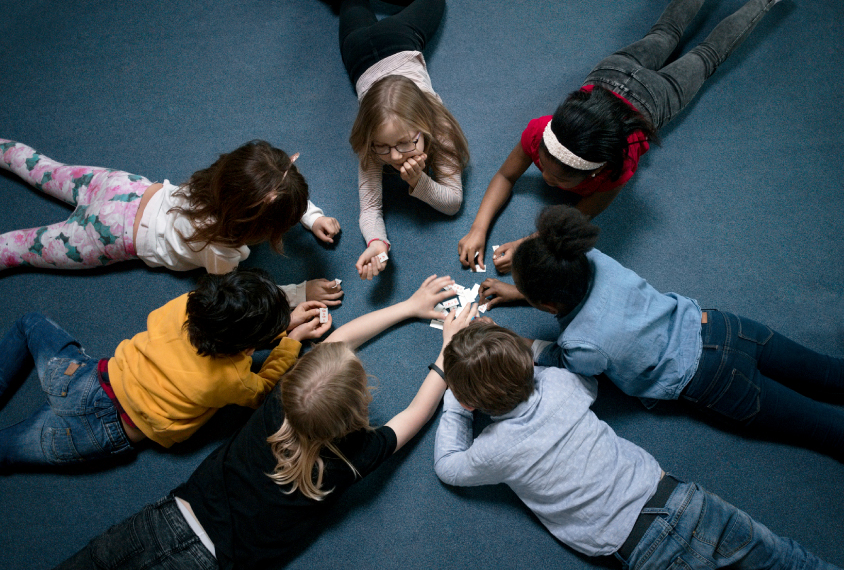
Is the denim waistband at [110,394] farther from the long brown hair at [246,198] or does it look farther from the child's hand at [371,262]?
the child's hand at [371,262]

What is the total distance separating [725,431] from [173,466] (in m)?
2.02

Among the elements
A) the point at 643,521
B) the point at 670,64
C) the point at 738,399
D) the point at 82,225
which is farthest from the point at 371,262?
the point at 670,64

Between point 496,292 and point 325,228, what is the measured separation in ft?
2.46

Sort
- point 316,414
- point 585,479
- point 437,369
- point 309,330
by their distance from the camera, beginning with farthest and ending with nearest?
1. point 309,330
2. point 437,369
3. point 585,479
4. point 316,414

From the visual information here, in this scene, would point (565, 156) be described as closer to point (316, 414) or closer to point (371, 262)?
point (371, 262)

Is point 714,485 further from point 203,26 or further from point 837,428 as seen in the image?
point 203,26

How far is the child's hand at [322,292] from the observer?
193cm

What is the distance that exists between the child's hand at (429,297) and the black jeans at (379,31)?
104 cm

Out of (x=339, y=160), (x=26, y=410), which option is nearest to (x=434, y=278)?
(x=339, y=160)

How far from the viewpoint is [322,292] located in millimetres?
1929

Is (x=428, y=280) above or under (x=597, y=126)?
under

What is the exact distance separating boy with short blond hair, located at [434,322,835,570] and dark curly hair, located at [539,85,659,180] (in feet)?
2.12

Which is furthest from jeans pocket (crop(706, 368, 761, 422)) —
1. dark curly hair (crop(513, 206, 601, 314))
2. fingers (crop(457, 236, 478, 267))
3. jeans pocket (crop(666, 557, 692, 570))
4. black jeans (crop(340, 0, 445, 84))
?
black jeans (crop(340, 0, 445, 84))

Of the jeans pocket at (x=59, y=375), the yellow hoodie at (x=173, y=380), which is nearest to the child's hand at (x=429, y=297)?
the yellow hoodie at (x=173, y=380)
